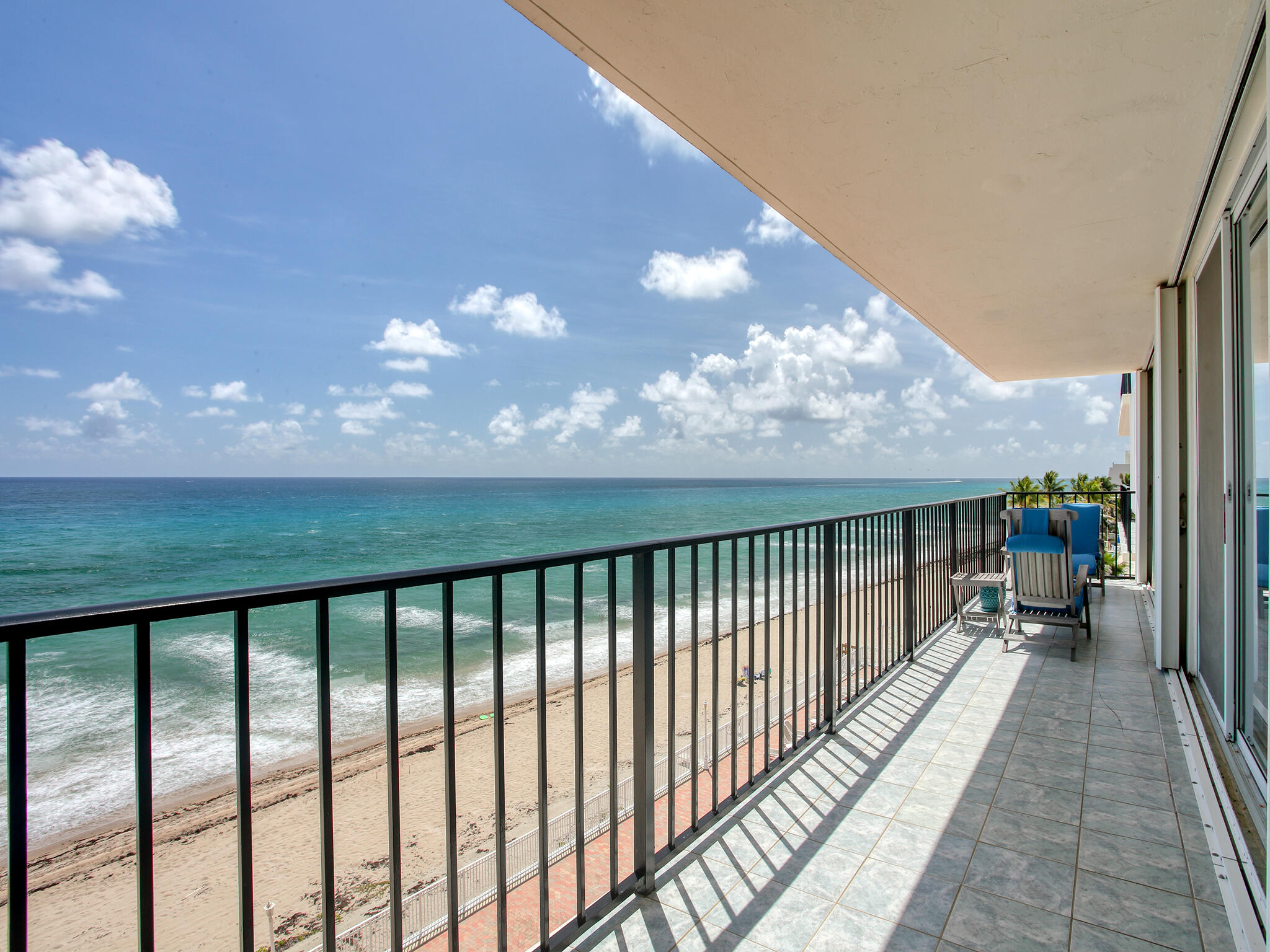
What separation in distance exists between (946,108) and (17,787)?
2685mm

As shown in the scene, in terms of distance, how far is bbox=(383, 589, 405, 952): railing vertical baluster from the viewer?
106 centimetres

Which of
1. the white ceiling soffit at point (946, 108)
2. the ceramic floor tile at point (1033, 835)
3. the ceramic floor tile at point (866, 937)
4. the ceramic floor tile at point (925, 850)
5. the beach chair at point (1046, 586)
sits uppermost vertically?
the white ceiling soffit at point (946, 108)

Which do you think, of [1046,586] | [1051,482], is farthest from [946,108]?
[1051,482]

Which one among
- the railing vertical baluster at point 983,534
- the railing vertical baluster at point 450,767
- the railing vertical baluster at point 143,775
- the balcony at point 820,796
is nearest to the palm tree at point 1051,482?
the railing vertical baluster at point 983,534

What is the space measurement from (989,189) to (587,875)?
3.60 m

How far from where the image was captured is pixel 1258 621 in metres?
2.00

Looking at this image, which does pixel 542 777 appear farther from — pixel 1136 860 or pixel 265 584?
pixel 1136 860

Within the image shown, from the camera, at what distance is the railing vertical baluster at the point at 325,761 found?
38.3 inches

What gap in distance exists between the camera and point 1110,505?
9.83 meters

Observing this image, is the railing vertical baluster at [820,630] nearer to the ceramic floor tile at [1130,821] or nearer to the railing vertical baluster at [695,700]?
the railing vertical baluster at [695,700]

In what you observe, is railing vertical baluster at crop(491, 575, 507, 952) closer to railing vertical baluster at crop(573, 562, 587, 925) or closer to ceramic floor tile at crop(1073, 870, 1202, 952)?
railing vertical baluster at crop(573, 562, 587, 925)

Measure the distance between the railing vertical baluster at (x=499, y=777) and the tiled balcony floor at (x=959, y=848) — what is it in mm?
304

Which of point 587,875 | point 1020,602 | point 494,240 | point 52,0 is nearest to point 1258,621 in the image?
point 1020,602

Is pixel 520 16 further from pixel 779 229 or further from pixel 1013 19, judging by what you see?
pixel 779 229
